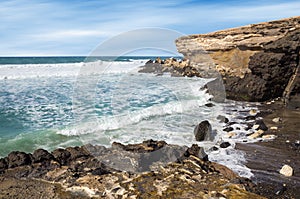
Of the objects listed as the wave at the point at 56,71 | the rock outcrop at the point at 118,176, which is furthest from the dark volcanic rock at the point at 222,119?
the wave at the point at 56,71

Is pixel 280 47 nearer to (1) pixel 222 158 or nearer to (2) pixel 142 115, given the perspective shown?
(2) pixel 142 115

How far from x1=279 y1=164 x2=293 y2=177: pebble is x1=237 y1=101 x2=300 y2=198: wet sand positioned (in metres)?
0.07

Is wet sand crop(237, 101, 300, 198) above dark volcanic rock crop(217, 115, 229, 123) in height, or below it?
below

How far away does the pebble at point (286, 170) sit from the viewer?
4953 mm

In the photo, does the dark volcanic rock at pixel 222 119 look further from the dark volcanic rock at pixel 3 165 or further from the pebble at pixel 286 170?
the dark volcanic rock at pixel 3 165

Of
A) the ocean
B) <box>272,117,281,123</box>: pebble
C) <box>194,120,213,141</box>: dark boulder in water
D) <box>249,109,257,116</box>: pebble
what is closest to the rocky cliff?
the ocean

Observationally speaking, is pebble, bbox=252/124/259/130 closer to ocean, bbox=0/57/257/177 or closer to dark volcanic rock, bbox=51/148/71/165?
ocean, bbox=0/57/257/177

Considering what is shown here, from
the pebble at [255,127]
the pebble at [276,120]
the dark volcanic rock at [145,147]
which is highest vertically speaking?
the dark volcanic rock at [145,147]

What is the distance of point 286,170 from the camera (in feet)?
16.5

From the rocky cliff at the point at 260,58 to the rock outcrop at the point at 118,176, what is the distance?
824 centimetres

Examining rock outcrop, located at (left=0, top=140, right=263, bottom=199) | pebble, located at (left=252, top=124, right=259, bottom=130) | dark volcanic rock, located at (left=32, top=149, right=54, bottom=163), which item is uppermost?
dark volcanic rock, located at (left=32, top=149, right=54, bottom=163)

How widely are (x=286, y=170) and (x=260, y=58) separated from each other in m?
9.31

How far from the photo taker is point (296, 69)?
41.0 feet

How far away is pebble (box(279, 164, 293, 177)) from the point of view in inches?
195
